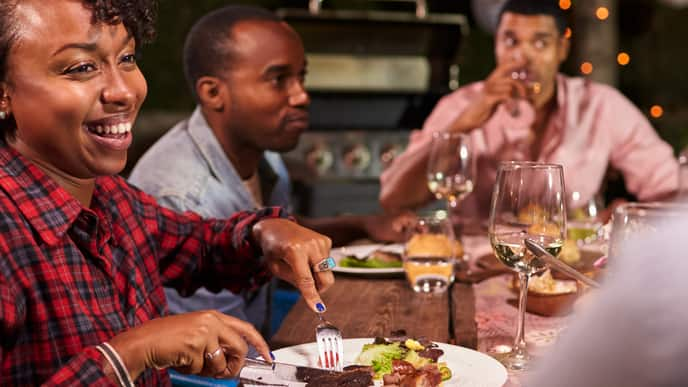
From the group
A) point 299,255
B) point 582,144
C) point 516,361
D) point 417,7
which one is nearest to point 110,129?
point 299,255

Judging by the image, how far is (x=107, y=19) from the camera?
135 centimetres

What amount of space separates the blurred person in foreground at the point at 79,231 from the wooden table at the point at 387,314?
10 centimetres

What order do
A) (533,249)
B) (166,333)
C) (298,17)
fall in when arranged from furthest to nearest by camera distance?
(298,17) → (533,249) → (166,333)

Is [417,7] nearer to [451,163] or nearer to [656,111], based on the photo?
[656,111]

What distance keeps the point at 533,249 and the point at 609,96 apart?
86.5 inches

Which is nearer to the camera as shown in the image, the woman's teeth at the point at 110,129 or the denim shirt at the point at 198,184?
the woman's teeth at the point at 110,129

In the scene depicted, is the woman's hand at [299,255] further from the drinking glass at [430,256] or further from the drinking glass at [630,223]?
the drinking glass at [630,223]

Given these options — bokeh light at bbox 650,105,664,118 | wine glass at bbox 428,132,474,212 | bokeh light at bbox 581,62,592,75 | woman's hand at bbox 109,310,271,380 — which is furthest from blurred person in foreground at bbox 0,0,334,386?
bokeh light at bbox 650,105,664,118

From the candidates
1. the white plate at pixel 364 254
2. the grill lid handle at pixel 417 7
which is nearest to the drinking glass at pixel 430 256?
the white plate at pixel 364 254

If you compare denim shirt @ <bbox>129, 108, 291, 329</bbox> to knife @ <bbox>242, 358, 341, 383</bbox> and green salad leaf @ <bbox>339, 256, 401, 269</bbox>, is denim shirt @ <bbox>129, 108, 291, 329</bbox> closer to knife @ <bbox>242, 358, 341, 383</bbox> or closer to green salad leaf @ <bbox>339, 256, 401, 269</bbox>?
green salad leaf @ <bbox>339, 256, 401, 269</bbox>

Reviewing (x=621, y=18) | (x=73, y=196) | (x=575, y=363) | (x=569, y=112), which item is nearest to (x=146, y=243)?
(x=73, y=196)

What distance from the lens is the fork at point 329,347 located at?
131 centimetres

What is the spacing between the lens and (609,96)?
3.39m

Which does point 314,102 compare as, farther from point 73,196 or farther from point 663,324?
point 663,324
